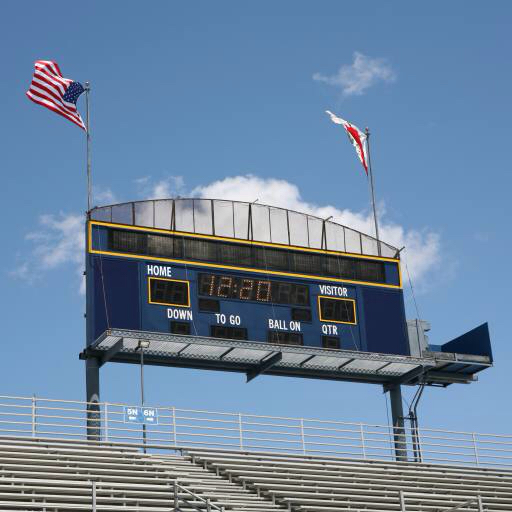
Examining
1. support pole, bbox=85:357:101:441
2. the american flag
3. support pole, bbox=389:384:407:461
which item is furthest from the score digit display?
the american flag

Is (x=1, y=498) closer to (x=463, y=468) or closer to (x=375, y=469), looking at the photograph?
(x=375, y=469)

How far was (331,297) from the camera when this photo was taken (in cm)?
2622

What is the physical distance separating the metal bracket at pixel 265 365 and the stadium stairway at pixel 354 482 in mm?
2093

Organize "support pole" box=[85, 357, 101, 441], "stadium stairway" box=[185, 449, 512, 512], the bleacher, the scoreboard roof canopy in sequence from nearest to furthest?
1. the bleacher
2. "stadium stairway" box=[185, 449, 512, 512]
3. "support pole" box=[85, 357, 101, 441]
4. the scoreboard roof canopy

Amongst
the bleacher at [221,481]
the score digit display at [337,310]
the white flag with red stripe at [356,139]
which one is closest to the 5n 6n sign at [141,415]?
the bleacher at [221,481]

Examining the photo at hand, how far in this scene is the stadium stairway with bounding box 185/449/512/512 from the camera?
21938mm

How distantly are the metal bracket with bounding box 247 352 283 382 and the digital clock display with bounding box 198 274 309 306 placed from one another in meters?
1.19

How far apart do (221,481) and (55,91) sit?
32.7 ft

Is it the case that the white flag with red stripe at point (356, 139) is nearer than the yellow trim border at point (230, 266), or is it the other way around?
the yellow trim border at point (230, 266)

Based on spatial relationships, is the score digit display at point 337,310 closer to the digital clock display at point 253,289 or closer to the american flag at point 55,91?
the digital clock display at point 253,289

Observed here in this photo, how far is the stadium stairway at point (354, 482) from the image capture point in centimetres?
2194

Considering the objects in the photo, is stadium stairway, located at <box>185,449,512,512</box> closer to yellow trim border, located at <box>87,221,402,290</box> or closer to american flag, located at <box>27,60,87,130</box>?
yellow trim border, located at <box>87,221,402,290</box>

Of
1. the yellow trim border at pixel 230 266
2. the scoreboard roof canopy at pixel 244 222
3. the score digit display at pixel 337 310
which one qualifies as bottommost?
the score digit display at pixel 337 310

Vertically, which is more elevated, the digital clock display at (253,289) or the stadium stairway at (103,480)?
the digital clock display at (253,289)
